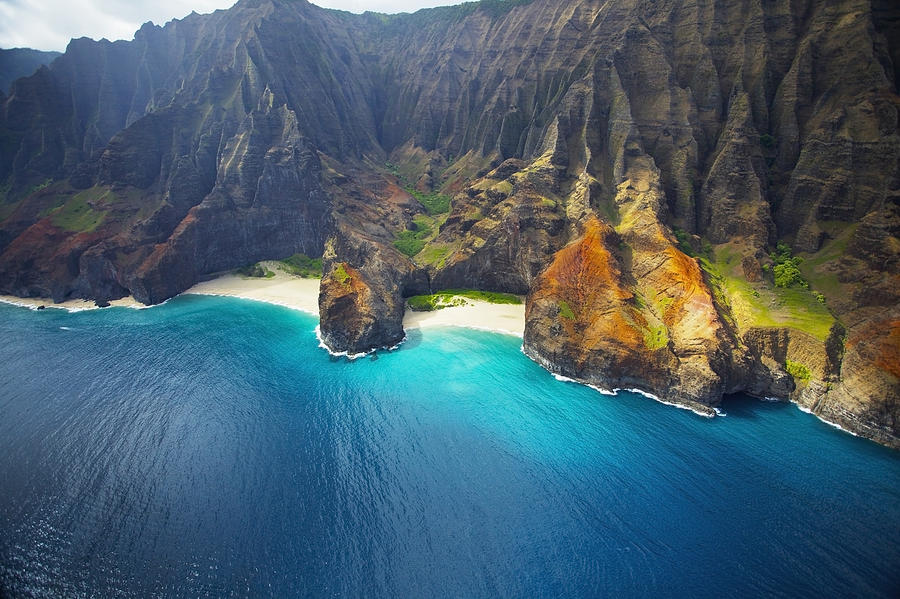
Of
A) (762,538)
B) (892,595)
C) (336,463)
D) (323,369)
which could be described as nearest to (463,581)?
(336,463)

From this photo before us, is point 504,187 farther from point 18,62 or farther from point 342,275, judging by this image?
point 18,62

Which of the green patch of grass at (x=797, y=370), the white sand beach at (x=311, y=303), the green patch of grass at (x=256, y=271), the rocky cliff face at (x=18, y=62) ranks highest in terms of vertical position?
the rocky cliff face at (x=18, y=62)

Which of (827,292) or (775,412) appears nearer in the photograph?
(775,412)

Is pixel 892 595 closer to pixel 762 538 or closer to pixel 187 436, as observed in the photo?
pixel 762 538

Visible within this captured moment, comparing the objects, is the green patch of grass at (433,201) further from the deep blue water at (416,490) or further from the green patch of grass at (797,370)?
the green patch of grass at (797,370)

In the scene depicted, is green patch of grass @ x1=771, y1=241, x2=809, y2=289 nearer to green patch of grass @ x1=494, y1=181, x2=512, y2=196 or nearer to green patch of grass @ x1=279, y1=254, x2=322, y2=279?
green patch of grass @ x1=494, y1=181, x2=512, y2=196

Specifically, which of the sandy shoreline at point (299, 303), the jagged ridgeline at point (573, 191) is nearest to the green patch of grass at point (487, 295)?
the sandy shoreline at point (299, 303)

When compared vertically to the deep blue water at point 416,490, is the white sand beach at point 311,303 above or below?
above
